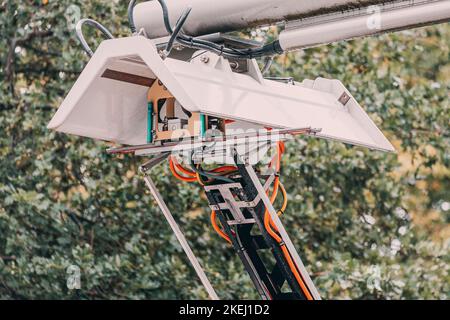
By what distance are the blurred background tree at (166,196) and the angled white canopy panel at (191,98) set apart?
3.32 meters

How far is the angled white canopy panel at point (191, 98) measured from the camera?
344cm

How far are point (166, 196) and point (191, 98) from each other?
13.5 ft

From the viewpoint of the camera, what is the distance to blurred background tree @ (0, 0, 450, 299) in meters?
7.25

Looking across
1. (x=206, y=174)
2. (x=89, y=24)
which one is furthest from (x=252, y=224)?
(x=89, y=24)

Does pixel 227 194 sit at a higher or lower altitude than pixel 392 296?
higher

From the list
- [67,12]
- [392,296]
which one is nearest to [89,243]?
[67,12]

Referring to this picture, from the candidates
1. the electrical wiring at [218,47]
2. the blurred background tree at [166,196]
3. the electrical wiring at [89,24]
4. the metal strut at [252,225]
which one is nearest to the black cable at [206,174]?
the metal strut at [252,225]

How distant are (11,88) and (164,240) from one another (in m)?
1.48

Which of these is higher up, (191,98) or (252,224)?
(191,98)

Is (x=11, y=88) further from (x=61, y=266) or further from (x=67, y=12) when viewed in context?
(x=61, y=266)

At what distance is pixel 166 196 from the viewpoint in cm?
743

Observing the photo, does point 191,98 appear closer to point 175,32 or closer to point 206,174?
point 175,32

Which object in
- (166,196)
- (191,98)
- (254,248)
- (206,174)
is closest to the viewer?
(191,98)

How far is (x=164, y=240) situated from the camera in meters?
7.49
